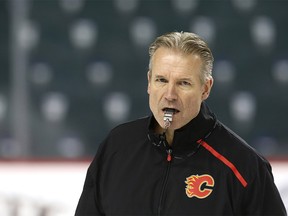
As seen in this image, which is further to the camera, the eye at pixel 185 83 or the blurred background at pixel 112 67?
the blurred background at pixel 112 67

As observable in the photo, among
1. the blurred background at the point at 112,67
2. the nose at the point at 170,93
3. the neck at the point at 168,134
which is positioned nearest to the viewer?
the nose at the point at 170,93

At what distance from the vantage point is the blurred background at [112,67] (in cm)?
548

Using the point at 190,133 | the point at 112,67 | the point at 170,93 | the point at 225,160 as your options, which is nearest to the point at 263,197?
the point at 225,160

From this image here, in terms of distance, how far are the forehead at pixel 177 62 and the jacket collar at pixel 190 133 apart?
127 mm

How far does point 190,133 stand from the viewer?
6.05 feet

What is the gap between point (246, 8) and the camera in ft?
19.0

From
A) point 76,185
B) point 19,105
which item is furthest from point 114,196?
point 19,105

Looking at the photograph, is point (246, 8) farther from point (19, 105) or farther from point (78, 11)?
point (19, 105)

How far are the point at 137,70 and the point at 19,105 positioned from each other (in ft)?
3.01

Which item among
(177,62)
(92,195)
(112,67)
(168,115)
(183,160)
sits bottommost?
(92,195)

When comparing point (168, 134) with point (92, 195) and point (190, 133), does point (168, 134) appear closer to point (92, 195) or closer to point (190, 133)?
point (190, 133)

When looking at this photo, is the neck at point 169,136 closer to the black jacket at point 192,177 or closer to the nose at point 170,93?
the black jacket at point 192,177

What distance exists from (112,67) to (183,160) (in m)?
4.02

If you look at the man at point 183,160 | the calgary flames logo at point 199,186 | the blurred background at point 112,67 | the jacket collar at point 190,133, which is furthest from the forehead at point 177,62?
the blurred background at point 112,67
